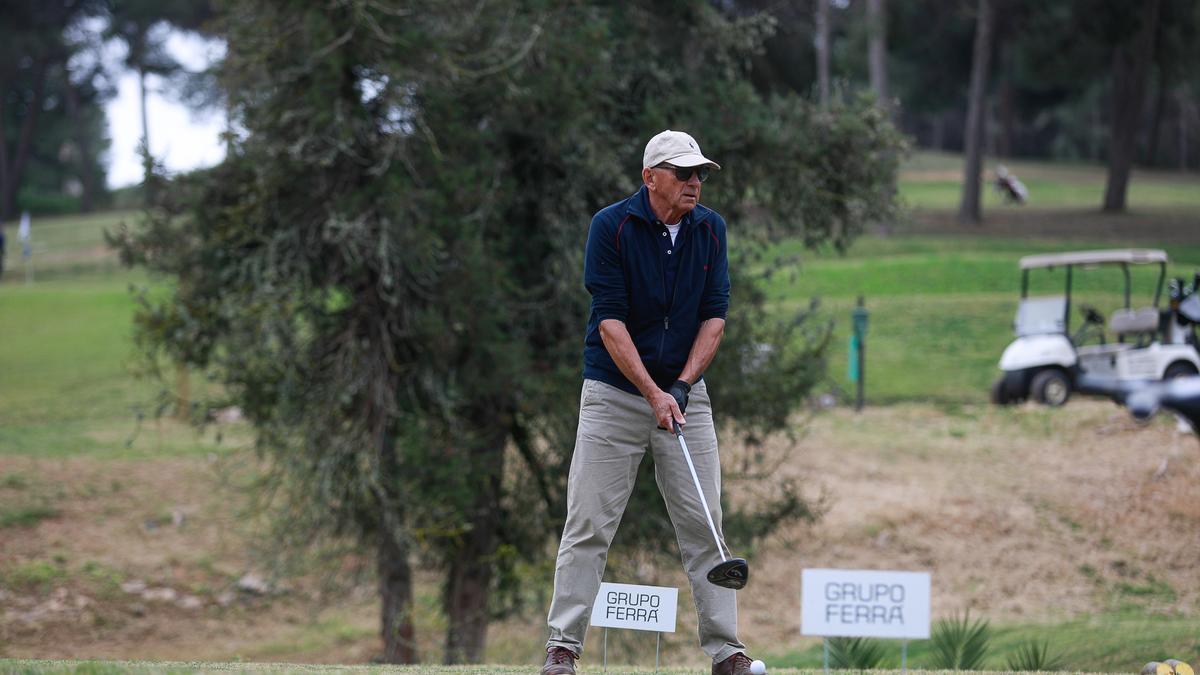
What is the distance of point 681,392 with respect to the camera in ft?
18.2

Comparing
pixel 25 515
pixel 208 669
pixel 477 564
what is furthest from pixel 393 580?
pixel 208 669

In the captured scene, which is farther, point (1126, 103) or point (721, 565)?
point (1126, 103)

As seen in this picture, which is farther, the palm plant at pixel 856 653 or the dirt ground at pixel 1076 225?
the dirt ground at pixel 1076 225

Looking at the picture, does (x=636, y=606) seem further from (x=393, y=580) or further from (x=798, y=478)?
(x=798, y=478)

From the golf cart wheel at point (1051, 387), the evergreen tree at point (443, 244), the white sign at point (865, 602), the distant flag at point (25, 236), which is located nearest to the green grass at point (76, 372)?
the distant flag at point (25, 236)

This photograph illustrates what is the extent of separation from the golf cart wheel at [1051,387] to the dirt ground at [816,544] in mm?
266

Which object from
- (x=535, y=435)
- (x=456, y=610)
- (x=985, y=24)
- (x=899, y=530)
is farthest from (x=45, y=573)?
(x=985, y=24)

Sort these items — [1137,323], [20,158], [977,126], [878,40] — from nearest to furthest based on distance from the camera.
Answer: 1. [1137,323]
2. [878,40]
3. [977,126]
4. [20,158]

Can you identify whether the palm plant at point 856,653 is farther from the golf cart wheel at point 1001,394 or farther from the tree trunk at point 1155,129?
the tree trunk at point 1155,129

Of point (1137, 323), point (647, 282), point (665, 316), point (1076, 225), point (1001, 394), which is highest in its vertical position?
point (1076, 225)

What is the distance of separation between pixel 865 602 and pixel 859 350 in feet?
52.1

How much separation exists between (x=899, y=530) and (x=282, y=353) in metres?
8.85

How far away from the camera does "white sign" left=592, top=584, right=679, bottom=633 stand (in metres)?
5.85

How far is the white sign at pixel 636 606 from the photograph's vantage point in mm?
5851
